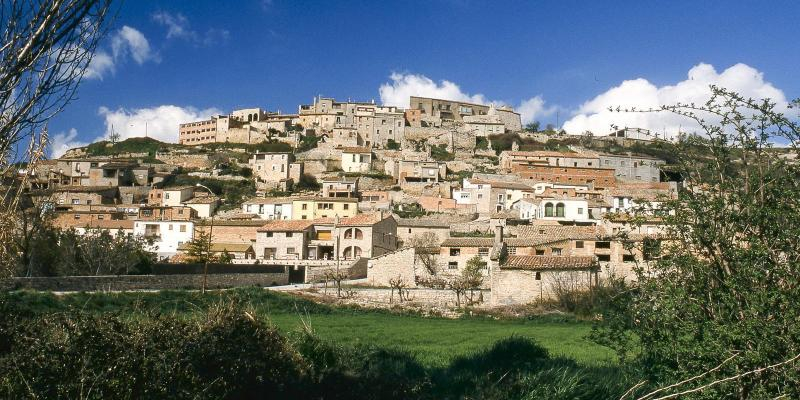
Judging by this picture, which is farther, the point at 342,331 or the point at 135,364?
the point at 342,331

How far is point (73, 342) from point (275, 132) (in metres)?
107

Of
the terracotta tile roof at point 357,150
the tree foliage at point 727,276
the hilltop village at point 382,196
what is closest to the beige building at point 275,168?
the hilltop village at point 382,196

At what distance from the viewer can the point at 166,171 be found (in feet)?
304

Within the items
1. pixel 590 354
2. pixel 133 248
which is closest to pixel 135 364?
pixel 590 354

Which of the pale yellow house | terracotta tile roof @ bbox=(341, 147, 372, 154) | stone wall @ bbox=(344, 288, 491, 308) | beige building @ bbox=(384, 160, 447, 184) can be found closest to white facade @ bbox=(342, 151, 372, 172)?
terracotta tile roof @ bbox=(341, 147, 372, 154)

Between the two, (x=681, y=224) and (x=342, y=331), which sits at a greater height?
(x=681, y=224)

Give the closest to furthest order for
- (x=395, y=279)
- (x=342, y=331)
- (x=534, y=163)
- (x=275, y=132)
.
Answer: (x=342, y=331)
(x=395, y=279)
(x=534, y=163)
(x=275, y=132)

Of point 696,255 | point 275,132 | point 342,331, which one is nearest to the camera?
point 696,255

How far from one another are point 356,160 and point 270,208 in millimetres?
24686

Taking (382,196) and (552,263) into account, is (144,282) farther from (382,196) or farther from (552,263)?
(382,196)

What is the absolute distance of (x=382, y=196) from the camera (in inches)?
2926

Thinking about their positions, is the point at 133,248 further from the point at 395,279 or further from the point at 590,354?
the point at 590,354

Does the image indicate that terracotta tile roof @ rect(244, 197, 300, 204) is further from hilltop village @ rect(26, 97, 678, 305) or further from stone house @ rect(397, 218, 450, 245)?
stone house @ rect(397, 218, 450, 245)

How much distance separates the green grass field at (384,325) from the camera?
17203mm
